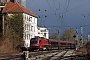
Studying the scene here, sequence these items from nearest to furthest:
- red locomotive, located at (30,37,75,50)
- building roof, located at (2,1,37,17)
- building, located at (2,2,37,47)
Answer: red locomotive, located at (30,37,75,50) → building, located at (2,2,37,47) → building roof, located at (2,1,37,17)

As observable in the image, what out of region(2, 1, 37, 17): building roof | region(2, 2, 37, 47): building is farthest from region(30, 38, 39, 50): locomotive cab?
region(2, 1, 37, 17): building roof

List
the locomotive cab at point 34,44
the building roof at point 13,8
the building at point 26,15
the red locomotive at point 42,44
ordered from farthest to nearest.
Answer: the building roof at point 13,8 < the building at point 26,15 < the red locomotive at point 42,44 < the locomotive cab at point 34,44

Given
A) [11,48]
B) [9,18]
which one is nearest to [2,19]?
[9,18]

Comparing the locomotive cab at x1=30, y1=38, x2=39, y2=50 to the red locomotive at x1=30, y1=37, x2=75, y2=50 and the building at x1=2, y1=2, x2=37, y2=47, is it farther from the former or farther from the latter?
the building at x1=2, y1=2, x2=37, y2=47

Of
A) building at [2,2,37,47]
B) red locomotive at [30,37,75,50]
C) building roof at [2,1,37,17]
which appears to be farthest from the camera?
building roof at [2,1,37,17]

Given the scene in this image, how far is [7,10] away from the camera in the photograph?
8862 cm

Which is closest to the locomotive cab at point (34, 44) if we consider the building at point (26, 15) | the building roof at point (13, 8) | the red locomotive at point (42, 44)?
the red locomotive at point (42, 44)

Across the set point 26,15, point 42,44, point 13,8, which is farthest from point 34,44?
point 13,8

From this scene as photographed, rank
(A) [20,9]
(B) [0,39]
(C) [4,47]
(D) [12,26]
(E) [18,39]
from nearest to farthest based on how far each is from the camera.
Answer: (C) [4,47] → (B) [0,39] → (E) [18,39] → (D) [12,26] → (A) [20,9]

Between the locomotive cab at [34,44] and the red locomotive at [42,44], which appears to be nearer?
the locomotive cab at [34,44]

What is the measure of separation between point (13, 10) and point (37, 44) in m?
37.0

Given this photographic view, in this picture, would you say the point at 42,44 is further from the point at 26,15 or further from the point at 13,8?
the point at 13,8

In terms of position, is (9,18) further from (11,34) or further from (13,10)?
(13,10)

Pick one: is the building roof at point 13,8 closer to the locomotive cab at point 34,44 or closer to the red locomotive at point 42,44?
the red locomotive at point 42,44
